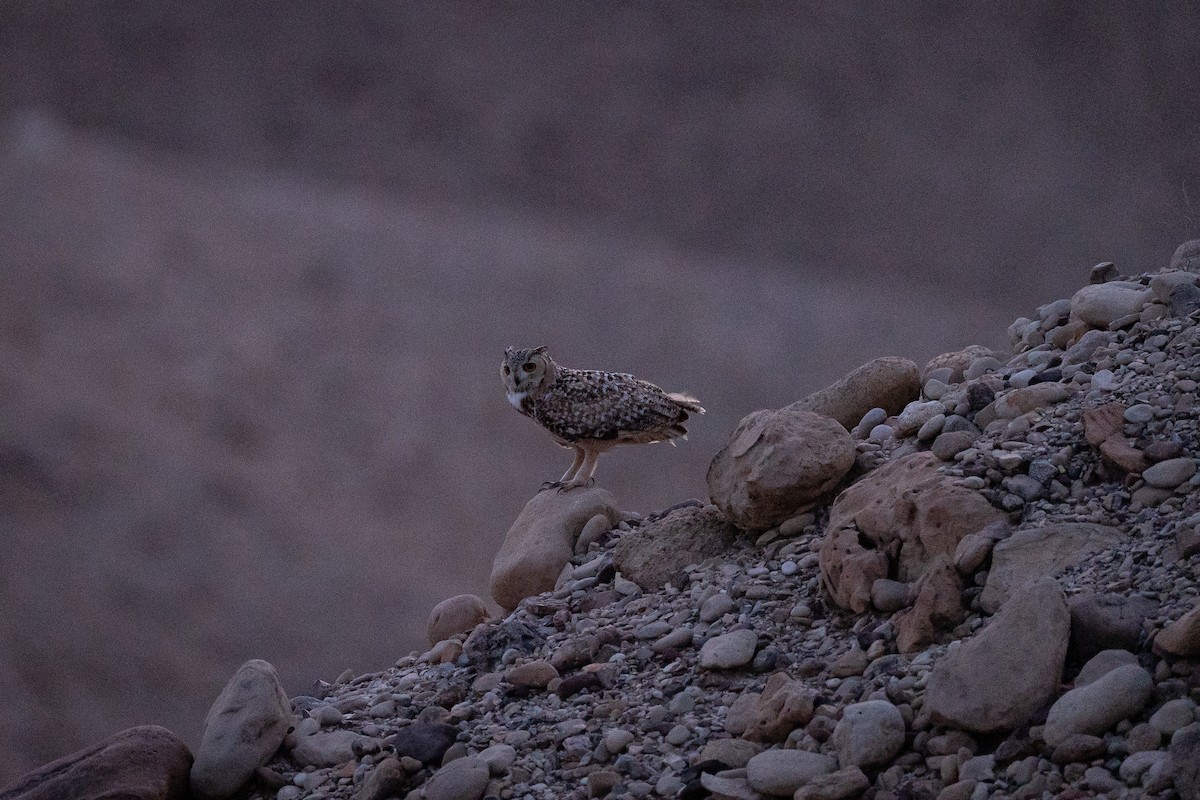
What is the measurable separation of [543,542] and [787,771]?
3.73 ft

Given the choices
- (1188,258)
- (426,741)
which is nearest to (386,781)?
(426,741)

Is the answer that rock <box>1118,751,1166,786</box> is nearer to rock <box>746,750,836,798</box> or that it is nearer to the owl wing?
rock <box>746,750,836,798</box>

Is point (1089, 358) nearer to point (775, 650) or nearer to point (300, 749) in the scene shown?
point (775, 650)

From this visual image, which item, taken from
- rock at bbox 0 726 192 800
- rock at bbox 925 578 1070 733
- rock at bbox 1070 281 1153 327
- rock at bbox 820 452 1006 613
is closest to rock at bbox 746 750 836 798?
rock at bbox 925 578 1070 733

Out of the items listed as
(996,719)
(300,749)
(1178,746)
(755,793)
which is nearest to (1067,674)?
(996,719)

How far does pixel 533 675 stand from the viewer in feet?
6.17

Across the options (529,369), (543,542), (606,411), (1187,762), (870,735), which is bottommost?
(1187,762)

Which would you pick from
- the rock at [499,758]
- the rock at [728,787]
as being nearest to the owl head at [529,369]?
the rock at [499,758]

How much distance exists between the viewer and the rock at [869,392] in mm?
2467

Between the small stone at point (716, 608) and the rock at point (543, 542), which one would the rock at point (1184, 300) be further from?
the rock at point (543, 542)

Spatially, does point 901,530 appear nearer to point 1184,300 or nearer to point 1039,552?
point 1039,552

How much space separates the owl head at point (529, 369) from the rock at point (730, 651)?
0.95 m

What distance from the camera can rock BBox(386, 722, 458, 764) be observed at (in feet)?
5.63

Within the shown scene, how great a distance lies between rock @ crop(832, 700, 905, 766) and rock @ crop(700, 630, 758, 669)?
12.1 inches
